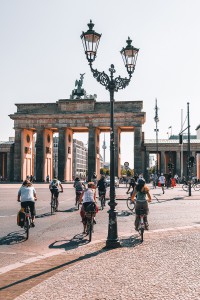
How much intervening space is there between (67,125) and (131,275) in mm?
61435

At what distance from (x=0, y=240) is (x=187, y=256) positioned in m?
5.55

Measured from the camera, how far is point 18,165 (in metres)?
69.1

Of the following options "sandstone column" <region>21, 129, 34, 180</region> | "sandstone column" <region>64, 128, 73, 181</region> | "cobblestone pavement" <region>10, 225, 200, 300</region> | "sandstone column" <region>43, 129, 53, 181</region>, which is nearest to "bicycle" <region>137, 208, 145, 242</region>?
"cobblestone pavement" <region>10, 225, 200, 300</region>

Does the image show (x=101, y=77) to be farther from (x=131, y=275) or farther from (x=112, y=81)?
(x=131, y=275)

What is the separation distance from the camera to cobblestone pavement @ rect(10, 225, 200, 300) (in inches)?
249

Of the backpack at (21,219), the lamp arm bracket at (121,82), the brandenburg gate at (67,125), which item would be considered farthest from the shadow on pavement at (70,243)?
the brandenburg gate at (67,125)

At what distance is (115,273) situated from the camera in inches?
300

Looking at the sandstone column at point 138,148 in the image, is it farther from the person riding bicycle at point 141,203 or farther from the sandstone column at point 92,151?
the person riding bicycle at point 141,203

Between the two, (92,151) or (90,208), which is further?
(92,151)

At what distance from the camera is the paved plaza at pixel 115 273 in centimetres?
639

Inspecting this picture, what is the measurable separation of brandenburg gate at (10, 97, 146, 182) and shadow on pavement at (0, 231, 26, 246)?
52.5 m

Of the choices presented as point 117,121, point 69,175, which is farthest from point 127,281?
point 69,175

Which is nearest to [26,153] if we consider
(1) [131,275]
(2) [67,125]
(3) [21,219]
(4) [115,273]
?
(2) [67,125]

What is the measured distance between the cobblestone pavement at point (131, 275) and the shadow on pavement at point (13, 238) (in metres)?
2.26
